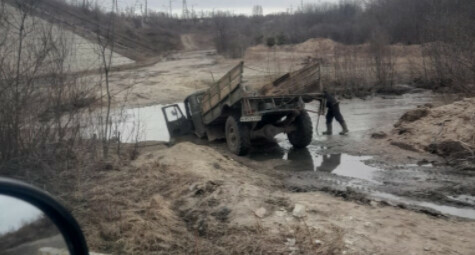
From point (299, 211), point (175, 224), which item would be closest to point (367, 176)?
point (299, 211)

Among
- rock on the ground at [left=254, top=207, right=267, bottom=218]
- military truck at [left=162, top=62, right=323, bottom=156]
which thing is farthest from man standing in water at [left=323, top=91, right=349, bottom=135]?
rock on the ground at [left=254, top=207, right=267, bottom=218]

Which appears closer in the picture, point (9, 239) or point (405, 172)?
point (9, 239)

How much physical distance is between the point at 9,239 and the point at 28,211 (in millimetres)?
157

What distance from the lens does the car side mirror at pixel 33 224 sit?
223 cm

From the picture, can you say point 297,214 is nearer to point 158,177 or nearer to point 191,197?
point 191,197

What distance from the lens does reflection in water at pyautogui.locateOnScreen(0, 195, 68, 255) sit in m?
2.24

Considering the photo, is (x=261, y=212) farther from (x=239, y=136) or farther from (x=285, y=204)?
(x=239, y=136)

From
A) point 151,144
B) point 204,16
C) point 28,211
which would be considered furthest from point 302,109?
point 204,16

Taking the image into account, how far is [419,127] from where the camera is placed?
13242 millimetres

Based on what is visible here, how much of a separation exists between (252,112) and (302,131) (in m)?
1.60

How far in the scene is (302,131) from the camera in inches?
535

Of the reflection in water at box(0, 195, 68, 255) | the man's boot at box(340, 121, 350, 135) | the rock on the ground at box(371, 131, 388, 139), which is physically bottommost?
the rock on the ground at box(371, 131, 388, 139)

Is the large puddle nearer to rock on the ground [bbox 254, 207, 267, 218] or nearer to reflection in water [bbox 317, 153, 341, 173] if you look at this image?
reflection in water [bbox 317, 153, 341, 173]

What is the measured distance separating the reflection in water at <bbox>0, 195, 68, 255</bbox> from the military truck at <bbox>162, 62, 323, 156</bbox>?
33.4ft
